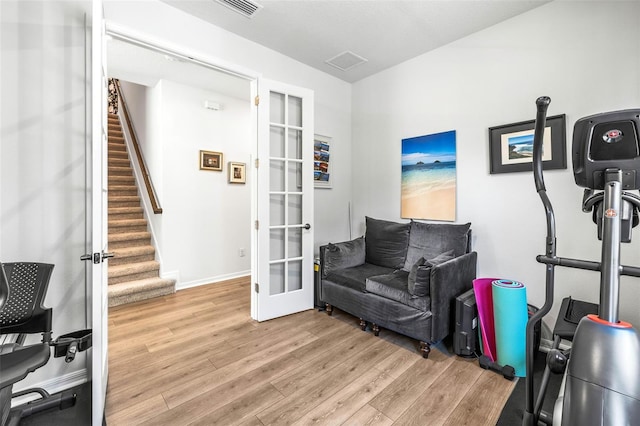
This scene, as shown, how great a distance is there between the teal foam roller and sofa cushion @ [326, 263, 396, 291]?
107 cm

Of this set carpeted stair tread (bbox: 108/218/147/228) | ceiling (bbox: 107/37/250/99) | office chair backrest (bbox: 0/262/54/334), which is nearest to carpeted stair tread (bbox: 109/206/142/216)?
carpeted stair tread (bbox: 108/218/147/228)

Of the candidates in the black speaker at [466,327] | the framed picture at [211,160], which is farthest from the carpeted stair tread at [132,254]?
the black speaker at [466,327]

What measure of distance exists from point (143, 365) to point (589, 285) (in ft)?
11.0

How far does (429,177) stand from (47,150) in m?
3.15

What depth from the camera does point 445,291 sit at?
2.19m

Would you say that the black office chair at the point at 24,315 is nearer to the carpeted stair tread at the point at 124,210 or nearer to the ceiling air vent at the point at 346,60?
the carpeted stair tread at the point at 124,210

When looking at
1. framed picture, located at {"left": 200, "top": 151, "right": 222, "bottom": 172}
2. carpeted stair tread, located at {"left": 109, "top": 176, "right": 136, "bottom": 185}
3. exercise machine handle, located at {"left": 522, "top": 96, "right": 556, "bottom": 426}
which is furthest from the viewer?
Result: carpeted stair tread, located at {"left": 109, "top": 176, "right": 136, "bottom": 185}

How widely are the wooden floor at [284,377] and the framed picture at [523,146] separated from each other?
65.7 inches

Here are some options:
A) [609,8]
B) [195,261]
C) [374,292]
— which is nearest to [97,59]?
A: [374,292]

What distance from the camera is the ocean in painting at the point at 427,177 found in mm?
2926

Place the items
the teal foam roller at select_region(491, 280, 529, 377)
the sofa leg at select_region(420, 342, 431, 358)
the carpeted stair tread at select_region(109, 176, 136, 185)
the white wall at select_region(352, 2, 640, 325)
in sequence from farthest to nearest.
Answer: the carpeted stair tread at select_region(109, 176, 136, 185) < the sofa leg at select_region(420, 342, 431, 358) < the white wall at select_region(352, 2, 640, 325) < the teal foam roller at select_region(491, 280, 529, 377)

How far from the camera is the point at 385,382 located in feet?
6.15

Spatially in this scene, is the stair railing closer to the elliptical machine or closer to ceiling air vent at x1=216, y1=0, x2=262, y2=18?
ceiling air vent at x1=216, y1=0, x2=262, y2=18

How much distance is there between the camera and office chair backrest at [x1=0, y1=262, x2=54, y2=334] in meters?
1.48
